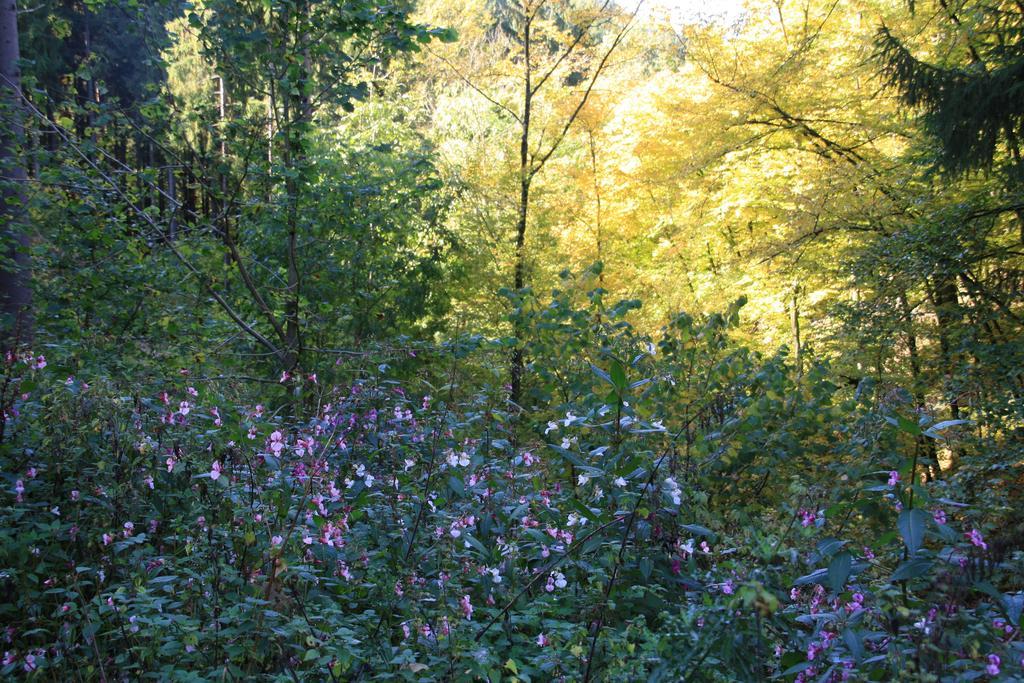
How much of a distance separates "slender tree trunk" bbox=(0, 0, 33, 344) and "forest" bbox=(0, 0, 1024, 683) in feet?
0.12

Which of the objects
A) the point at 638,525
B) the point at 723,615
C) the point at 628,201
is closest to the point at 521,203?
the point at 628,201

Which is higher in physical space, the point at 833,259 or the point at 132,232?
the point at 833,259

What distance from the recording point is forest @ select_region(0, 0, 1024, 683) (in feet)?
6.55

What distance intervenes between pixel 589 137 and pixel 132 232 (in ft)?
29.2

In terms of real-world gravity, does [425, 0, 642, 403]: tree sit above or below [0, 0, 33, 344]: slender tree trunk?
above

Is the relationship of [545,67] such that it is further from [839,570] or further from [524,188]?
[839,570]

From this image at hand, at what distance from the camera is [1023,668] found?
1.68m

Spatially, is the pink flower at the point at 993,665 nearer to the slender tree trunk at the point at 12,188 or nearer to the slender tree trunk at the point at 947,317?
the slender tree trunk at the point at 12,188

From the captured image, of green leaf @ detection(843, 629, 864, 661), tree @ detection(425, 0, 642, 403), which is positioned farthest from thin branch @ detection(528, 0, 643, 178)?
green leaf @ detection(843, 629, 864, 661)

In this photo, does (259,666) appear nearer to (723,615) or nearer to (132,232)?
(723,615)

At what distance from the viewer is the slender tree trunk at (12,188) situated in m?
5.06

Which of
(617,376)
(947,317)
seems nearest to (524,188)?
(947,317)

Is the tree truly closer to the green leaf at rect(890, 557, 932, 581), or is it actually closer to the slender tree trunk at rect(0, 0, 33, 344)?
the slender tree trunk at rect(0, 0, 33, 344)

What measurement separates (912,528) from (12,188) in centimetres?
599
